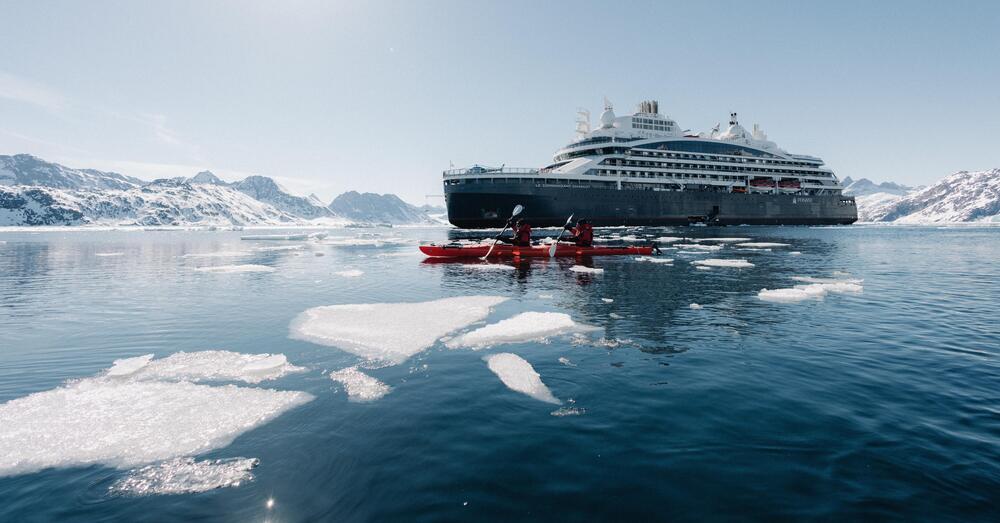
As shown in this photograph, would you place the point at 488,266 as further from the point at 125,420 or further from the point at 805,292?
the point at 125,420

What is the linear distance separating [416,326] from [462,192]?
47225mm

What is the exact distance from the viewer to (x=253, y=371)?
7.49 metres

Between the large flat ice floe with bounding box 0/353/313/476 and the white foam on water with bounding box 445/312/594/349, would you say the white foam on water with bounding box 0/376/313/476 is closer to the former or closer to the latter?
the large flat ice floe with bounding box 0/353/313/476

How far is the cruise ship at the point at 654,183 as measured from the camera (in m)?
57.0

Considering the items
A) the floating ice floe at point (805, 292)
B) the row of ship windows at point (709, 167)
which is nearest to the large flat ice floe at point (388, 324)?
the floating ice floe at point (805, 292)

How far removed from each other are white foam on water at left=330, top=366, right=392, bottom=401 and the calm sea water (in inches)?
7.1

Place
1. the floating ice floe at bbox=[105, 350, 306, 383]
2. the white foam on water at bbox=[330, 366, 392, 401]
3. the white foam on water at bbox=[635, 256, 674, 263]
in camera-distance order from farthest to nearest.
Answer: the white foam on water at bbox=[635, 256, 674, 263] → the floating ice floe at bbox=[105, 350, 306, 383] → the white foam on water at bbox=[330, 366, 392, 401]

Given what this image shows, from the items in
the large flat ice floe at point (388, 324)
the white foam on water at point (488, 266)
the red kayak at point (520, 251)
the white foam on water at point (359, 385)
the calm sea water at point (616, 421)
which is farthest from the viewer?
the red kayak at point (520, 251)

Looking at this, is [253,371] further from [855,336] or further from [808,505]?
[855,336]

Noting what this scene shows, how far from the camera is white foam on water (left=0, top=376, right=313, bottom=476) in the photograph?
4867 mm

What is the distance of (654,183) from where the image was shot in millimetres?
67062

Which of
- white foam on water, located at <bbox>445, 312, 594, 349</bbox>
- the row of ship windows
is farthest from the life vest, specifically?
the row of ship windows

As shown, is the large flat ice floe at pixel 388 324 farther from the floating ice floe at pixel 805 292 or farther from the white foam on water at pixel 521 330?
the floating ice floe at pixel 805 292

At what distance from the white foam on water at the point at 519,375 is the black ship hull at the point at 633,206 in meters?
48.3
